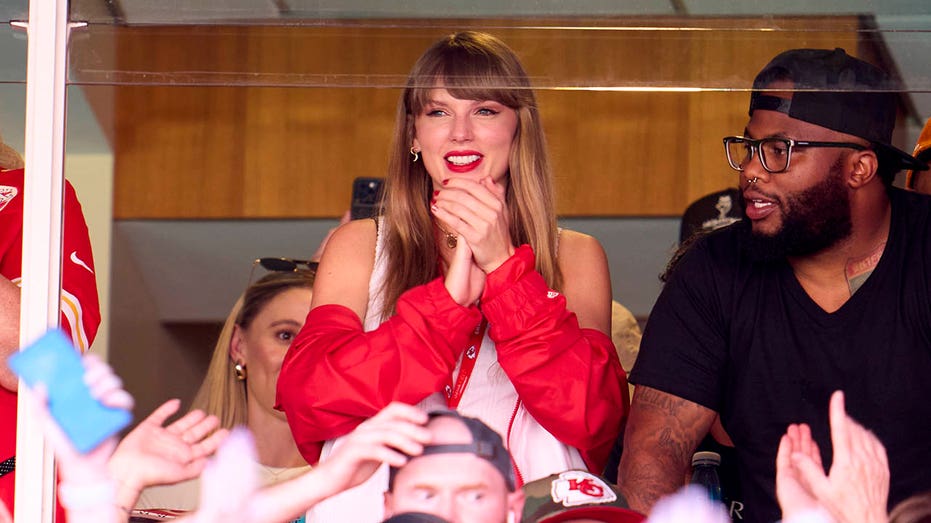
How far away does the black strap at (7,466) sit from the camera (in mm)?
1799

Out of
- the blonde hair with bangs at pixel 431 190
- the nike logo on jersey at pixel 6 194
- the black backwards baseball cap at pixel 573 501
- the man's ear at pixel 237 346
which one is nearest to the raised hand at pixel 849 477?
the black backwards baseball cap at pixel 573 501

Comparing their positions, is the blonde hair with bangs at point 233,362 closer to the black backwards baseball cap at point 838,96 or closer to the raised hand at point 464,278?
the raised hand at point 464,278

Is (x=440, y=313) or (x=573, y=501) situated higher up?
(x=440, y=313)

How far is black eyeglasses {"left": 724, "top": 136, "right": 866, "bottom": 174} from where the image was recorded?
2207 millimetres

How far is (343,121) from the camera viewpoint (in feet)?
14.0

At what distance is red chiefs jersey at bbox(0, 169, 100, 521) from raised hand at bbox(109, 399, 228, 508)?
215 millimetres

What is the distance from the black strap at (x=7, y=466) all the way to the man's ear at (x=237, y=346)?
1.37 metres

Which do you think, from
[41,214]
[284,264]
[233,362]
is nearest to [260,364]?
[233,362]

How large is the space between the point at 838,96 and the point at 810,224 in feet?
1.03

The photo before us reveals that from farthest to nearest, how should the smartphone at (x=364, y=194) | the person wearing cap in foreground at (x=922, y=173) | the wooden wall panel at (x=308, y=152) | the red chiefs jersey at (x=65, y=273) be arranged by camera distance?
the wooden wall panel at (x=308, y=152) → the smartphone at (x=364, y=194) → the person wearing cap in foreground at (x=922, y=173) → the red chiefs jersey at (x=65, y=273)

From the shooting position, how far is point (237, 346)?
3223 millimetres

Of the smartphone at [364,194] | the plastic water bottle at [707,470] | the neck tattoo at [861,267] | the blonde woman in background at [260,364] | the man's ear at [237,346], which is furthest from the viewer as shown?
the smartphone at [364,194]

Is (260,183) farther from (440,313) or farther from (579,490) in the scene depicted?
(579,490)

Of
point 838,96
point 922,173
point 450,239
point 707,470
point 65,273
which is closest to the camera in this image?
point 65,273
